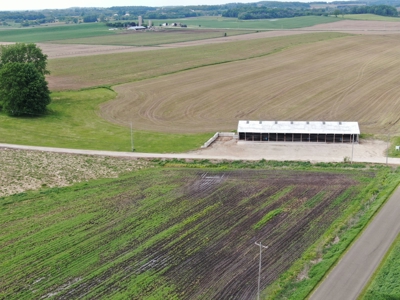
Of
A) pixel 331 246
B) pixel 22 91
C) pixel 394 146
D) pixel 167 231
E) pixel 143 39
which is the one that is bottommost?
pixel 167 231

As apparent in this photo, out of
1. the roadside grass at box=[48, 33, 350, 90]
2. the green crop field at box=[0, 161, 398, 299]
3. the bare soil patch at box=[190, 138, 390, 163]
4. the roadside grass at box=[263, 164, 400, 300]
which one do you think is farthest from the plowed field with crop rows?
the roadside grass at box=[48, 33, 350, 90]

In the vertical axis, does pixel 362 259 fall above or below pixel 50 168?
below

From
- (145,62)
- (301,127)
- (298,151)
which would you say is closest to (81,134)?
(298,151)

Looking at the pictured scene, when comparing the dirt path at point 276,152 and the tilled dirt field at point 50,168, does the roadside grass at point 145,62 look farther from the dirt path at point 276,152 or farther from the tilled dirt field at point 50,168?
the dirt path at point 276,152

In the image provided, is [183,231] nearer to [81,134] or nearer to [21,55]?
[81,134]

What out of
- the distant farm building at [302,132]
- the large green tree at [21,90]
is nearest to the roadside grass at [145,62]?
the large green tree at [21,90]

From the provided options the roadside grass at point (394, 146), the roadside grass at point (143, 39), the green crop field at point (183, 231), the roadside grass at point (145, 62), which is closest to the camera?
the green crop field at point (183, 231)
